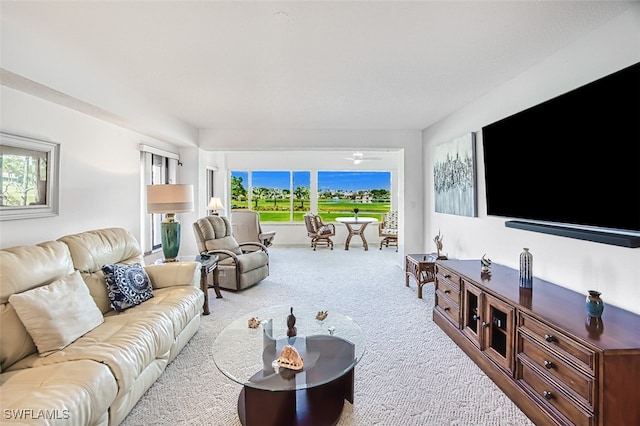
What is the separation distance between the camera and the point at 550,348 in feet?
5.93

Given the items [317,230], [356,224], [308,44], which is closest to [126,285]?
[308,44]

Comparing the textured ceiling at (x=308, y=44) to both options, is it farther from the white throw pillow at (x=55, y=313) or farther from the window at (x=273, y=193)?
the window at (x=273, y=193)

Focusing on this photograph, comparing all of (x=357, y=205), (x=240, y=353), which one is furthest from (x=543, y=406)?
(x=357, y=205)

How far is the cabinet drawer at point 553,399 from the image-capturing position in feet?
5.28

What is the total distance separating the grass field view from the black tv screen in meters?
5.91

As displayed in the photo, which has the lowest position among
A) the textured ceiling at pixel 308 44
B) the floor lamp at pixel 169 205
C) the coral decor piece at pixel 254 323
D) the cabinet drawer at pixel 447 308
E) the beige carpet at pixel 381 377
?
the beige carpet at pixel 381 377

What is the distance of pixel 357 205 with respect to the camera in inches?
353

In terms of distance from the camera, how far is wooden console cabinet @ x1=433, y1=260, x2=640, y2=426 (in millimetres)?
1500

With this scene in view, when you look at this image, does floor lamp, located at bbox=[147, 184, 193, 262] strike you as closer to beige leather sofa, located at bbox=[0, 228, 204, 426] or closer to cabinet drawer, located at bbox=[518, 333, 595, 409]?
beige leather sofa, located at bbox=[0, 228, 204, 426]

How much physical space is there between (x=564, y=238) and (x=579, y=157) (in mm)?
663

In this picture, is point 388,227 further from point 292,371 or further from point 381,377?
point 292,371

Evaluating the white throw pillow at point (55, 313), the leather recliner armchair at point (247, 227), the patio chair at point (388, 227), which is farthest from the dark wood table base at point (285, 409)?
the patio chair at point (388, 227)

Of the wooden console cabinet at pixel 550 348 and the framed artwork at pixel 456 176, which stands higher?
the framed artwork at pixel 456 176

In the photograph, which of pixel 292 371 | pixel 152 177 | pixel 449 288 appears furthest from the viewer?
pixel 152 177
